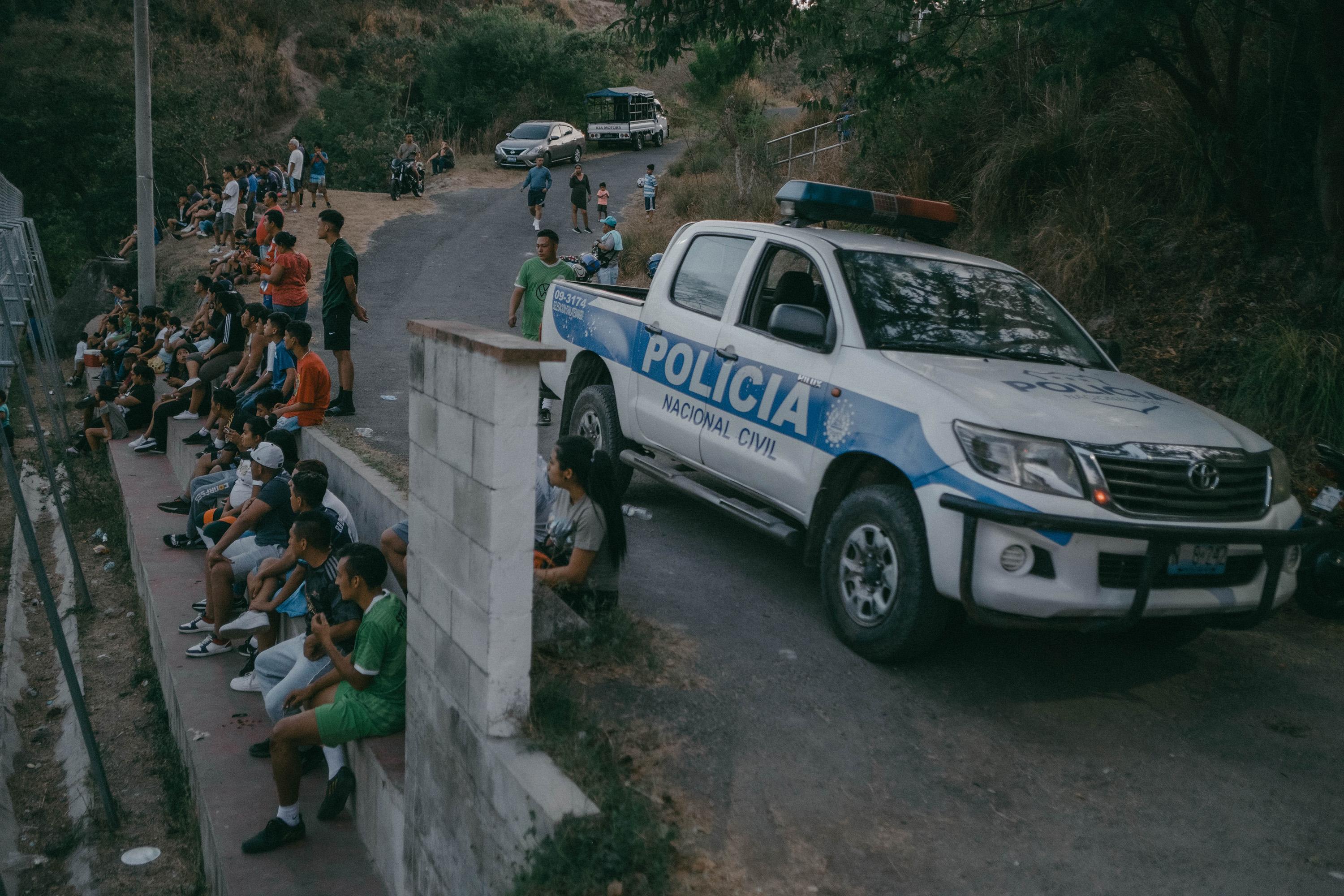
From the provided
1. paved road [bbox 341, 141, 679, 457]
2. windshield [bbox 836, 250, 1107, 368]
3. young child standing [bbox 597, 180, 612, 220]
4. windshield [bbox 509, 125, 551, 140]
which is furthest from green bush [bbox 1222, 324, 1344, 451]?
windshield [bbox 509, 125, 551, 140]

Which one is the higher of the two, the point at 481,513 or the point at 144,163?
the point at 144,163

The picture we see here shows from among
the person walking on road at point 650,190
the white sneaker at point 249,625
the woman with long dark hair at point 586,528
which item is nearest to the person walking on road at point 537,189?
the person walking on road at point 650,190

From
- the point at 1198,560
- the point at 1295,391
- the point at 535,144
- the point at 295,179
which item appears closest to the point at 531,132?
the point at 535,144

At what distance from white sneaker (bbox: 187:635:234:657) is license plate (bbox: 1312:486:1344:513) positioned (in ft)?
24.2

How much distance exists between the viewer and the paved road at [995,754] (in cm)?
381

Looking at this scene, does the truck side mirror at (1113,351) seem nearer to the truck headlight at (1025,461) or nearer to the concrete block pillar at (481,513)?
the truck headlight at (1025,461)

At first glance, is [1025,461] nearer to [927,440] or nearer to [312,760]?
[927,440]

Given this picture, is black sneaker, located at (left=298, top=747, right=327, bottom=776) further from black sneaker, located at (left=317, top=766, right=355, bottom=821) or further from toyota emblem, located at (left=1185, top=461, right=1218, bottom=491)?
toyota emblem, located at (left=1185, top=461, right=1218, bottom=491)

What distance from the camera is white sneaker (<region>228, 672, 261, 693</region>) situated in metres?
7.59

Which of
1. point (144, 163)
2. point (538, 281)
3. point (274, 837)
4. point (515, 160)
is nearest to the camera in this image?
point (274, 837)

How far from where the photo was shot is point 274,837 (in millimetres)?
5723

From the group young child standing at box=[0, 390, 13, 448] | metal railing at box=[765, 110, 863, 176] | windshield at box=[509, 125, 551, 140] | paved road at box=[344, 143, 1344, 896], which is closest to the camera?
paved road at box=[344, 143, 1344, 896]

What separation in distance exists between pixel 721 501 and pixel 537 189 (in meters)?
19.9

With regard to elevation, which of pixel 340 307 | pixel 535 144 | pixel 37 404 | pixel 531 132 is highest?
pixel 531 132
